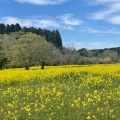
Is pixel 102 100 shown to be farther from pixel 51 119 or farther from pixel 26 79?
pixel 26 79

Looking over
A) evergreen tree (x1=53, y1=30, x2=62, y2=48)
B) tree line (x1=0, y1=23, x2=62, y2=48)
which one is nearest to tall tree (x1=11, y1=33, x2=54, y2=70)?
tree line (x1=0, y1=23, x2=62, y2=48)

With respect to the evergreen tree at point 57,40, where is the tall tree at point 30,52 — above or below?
below

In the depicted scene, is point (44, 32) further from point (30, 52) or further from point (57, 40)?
point (30, 52)

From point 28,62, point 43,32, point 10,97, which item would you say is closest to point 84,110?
point 10,97

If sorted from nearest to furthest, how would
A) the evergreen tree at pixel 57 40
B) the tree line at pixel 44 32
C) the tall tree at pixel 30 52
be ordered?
the tall tree at pixel 30 52, the tree line at pixel 44 32, the evergreen tree at pixel 57 40

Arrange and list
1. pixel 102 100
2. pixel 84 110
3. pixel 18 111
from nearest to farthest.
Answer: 1. pixel 84 110
2. pixel 18 111
3. pixel 102 100

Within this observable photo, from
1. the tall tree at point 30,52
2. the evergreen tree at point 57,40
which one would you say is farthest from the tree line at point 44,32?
the tall tree at point 30,52

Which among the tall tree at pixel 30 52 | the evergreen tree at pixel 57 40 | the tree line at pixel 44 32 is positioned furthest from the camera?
the evergreen tree at pixel 57 40

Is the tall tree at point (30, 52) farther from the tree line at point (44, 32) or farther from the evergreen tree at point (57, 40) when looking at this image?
the evergreen tree at point (57, 40)

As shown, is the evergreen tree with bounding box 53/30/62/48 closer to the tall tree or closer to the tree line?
the tree line

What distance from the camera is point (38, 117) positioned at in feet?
27.5

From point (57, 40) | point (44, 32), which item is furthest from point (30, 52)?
point (44, 32)

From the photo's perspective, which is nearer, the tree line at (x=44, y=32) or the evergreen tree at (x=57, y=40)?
the tree line at (x=44, y=32)

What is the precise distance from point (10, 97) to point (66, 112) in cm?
415
